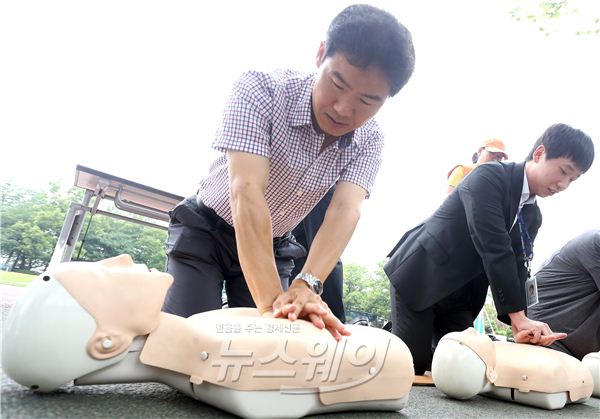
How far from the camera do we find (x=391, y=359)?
698 millimetres

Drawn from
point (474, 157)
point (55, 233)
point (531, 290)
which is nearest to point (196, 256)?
point (531, 290)

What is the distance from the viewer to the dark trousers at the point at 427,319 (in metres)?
1.54

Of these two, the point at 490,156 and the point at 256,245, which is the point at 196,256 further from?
the point at 490,156


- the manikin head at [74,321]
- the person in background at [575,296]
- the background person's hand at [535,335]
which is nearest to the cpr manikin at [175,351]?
the manikin head at [74,321]

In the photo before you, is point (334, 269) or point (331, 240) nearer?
point (331, 240)

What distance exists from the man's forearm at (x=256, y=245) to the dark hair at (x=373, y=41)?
0.31 m

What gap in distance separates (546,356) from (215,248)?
82 cm

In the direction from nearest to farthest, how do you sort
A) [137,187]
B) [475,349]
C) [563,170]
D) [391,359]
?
[391,359], [475,349], [563,170], [137,187]

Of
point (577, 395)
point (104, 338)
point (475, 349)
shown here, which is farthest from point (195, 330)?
point (577, 395)

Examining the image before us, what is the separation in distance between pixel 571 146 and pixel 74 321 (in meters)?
1.41

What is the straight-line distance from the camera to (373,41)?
29.8 inches

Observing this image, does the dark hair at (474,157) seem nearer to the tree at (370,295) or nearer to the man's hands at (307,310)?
the man's hands at (307,310)

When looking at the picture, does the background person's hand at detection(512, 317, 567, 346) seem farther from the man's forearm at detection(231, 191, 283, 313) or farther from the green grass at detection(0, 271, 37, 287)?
the green grass at detection(0, 271, 37, 287)

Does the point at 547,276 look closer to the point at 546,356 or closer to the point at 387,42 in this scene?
the point at 546,356
